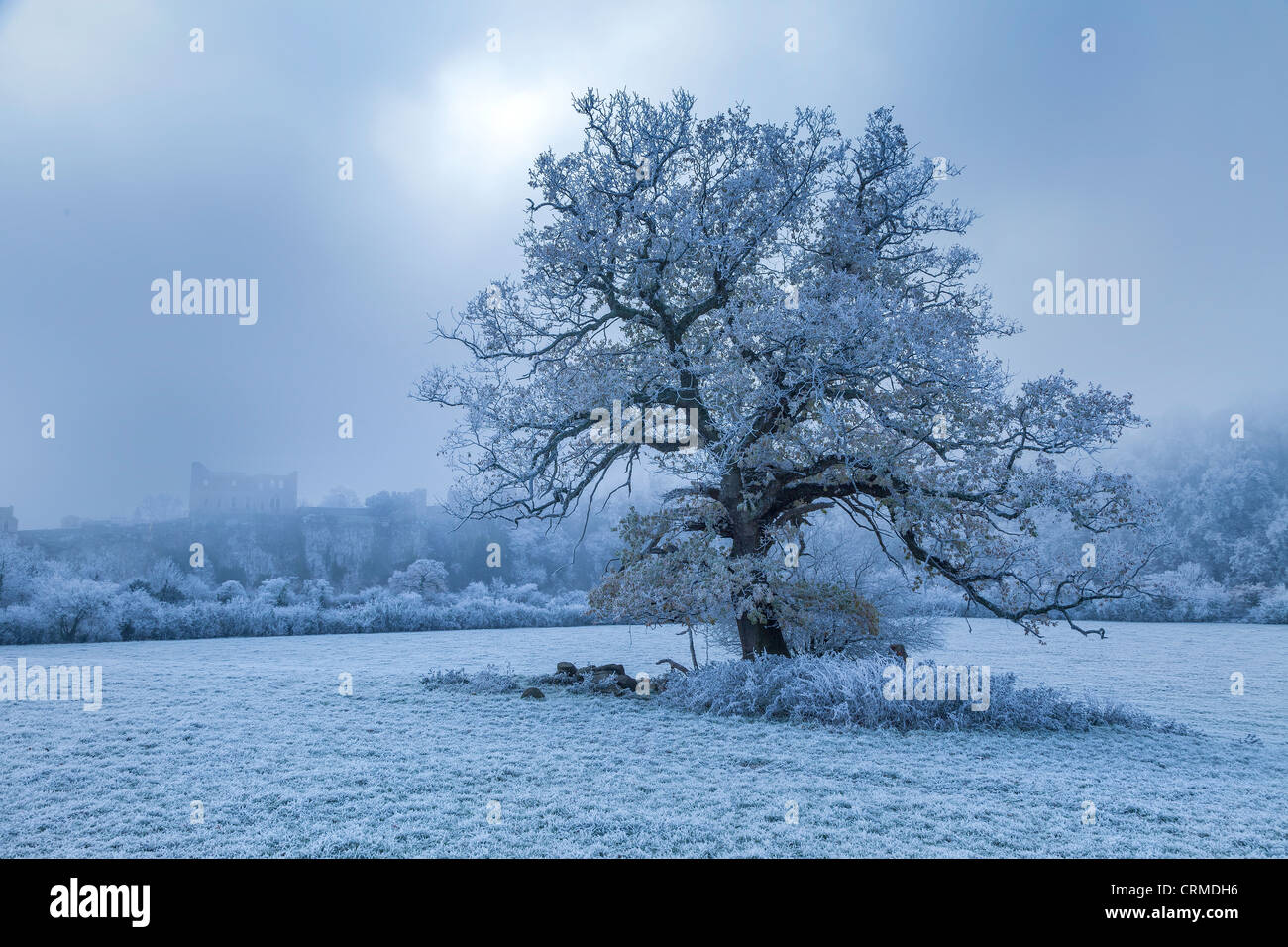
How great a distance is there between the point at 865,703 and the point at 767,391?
12.8 feet

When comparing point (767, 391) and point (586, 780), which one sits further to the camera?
point (767, 391)

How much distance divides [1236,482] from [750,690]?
25225 millimetres

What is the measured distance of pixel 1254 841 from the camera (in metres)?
4.91

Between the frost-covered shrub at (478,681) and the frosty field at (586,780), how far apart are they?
359 millimetres

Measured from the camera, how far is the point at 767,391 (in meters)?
9.68

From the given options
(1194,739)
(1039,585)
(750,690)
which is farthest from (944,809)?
(1039,585)

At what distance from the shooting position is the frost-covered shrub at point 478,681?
11.9m

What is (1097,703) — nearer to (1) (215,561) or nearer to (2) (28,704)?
(2) (28,704)
